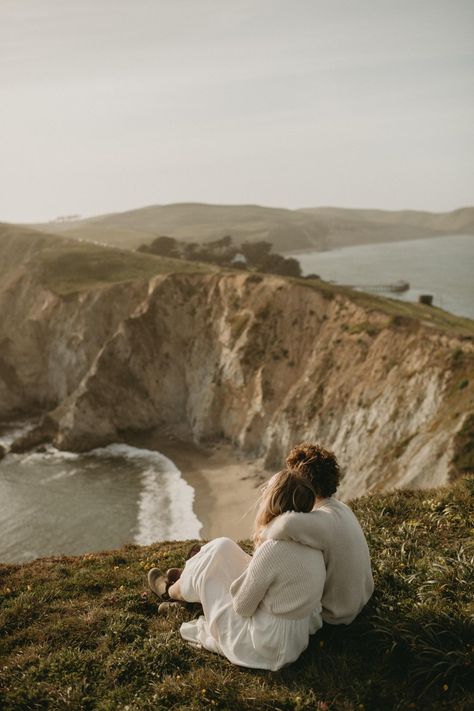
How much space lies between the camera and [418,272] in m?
139

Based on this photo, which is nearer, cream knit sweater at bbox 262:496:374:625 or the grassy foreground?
cream knit sweater at bbox 262:496:374:625

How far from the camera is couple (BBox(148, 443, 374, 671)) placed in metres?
6.71

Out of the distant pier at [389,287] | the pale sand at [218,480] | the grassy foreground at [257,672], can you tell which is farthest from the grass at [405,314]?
the distant pier at [389,287]

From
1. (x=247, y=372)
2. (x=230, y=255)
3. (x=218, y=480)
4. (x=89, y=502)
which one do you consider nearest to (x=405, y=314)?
(x=247, y=372)

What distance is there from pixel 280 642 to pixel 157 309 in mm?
48136

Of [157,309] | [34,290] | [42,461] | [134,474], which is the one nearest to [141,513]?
[134,474]

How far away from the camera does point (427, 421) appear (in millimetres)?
30516

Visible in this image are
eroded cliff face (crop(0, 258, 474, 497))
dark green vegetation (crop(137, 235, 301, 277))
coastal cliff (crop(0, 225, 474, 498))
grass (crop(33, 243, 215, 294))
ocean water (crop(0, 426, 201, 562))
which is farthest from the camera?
dark green vegetation (crop(137, 235, 301, 277))

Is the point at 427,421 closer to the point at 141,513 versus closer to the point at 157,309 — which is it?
the point at 141,513

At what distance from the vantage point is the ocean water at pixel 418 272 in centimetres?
9543

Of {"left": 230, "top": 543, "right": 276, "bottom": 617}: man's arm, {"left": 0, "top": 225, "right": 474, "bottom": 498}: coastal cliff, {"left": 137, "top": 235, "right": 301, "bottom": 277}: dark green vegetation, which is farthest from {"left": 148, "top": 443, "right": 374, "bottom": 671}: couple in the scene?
{"left": 137, "top": 235, "right": 301, "bottom": 277}: dark green vegetation

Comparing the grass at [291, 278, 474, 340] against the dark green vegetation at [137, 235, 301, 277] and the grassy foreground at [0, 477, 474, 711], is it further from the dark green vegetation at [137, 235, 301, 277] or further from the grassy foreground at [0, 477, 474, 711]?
the grassy foreground at [0, 477, 474, 711]

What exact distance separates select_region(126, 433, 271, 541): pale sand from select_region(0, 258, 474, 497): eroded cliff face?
146 cm

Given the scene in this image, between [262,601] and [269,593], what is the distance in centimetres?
24
